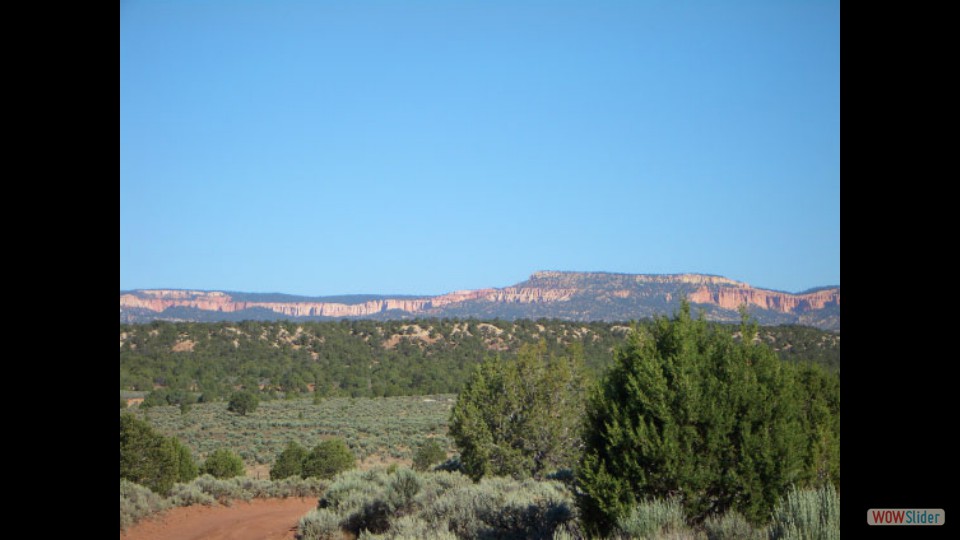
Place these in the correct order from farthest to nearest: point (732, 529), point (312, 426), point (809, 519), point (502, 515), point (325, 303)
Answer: point (325, 303) → point (312, 426) → point (502, 515) → point (732, 529) → point (809, 519)

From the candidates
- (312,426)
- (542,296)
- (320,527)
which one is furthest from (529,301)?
(320,527)

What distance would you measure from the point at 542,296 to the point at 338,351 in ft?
138

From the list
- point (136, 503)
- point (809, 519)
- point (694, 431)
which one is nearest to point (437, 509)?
point (694, 431)

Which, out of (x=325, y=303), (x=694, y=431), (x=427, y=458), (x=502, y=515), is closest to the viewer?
(x=694, y=431)

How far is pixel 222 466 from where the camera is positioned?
21625 mm

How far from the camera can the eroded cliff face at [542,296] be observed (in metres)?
71.9

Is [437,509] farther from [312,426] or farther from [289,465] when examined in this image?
[312,426]

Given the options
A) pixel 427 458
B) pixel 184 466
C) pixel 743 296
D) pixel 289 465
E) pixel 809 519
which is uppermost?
pixel 743 296

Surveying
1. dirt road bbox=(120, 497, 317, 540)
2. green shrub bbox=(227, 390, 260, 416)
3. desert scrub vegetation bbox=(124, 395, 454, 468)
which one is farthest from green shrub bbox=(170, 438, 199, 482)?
green shrub bbox=(227, 390, 260, 416)

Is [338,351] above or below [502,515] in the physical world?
below

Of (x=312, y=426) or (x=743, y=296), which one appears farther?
(x=743, y=296)
